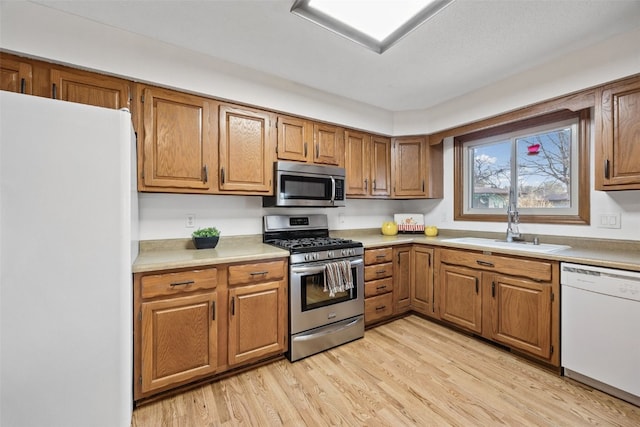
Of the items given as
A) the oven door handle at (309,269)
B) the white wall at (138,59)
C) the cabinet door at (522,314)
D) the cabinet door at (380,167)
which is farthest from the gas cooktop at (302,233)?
the cabinet door at (522,314)

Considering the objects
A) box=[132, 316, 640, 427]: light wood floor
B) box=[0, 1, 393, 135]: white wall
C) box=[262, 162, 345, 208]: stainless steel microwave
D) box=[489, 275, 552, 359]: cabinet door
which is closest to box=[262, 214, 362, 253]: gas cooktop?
box=[262, 162, 345, 208]: stainless steel microwave

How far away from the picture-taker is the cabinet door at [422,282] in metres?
2.86

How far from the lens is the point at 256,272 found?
2043mm

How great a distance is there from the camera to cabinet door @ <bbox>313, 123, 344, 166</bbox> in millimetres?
2770

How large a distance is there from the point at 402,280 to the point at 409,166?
4.58 feet

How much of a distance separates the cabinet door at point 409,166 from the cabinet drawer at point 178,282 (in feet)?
7.74

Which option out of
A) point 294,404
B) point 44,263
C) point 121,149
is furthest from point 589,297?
point 44,263

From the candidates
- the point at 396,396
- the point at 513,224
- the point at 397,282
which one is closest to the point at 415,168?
the point at 513,224

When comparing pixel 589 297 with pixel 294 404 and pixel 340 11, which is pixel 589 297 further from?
pixel 340 11

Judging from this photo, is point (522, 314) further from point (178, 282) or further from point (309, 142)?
point (178, 282)

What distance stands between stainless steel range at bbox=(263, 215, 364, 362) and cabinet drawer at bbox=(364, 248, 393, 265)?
0.42 feet

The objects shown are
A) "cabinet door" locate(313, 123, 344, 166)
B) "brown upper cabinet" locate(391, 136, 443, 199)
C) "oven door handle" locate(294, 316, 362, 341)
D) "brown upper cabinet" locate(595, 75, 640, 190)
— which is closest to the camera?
"brown upper cabinet" locate(595, 75, 640, 190)

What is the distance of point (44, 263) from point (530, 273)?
293cm

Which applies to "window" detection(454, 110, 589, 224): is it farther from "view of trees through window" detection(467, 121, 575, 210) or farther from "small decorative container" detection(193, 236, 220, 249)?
"small decorative container" detection(193, 236, 220, 249)
